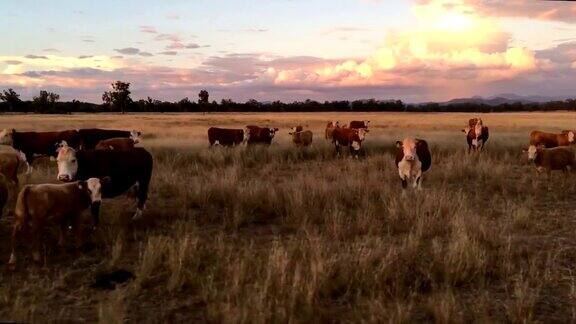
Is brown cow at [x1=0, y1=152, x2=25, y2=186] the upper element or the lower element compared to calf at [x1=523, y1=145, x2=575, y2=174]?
upper

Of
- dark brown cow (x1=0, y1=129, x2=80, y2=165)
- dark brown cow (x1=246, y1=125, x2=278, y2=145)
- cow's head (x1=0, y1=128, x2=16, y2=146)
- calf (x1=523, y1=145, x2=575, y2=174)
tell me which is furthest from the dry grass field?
dark brown cow (x1=246, y1=125, x2=278, y2=145)

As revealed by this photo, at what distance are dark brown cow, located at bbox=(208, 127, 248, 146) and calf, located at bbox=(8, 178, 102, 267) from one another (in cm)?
1554

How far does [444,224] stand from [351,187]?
10.9 ft

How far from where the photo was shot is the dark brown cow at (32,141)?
1609 cm

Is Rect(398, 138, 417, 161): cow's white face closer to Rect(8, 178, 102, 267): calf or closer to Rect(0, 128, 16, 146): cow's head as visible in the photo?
Rect(8, 178, 102, 267): calf

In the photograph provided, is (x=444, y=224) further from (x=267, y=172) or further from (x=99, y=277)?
(x=267, y=172)

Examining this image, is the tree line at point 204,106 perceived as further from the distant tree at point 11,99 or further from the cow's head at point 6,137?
the cow's head at point 6,137

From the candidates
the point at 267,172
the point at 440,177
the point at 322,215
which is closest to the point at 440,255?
the point at 322,215

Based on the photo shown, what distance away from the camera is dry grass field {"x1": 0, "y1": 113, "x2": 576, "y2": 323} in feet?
17.1

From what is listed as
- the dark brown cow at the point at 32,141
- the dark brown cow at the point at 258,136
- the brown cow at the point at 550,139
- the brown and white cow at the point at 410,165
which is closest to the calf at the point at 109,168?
the brown and white cow at the point at 410,165

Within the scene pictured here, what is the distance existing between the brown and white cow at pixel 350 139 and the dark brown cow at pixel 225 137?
4.40m

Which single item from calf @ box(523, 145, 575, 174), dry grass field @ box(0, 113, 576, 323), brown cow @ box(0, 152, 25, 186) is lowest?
dry grass field @ box(0, 113, 576, 323)

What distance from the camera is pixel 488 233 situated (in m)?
7.86

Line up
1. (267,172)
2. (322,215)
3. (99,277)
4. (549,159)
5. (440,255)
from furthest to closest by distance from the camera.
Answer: (267,172), (549,159), (322,215), (440,255), (99,277)
